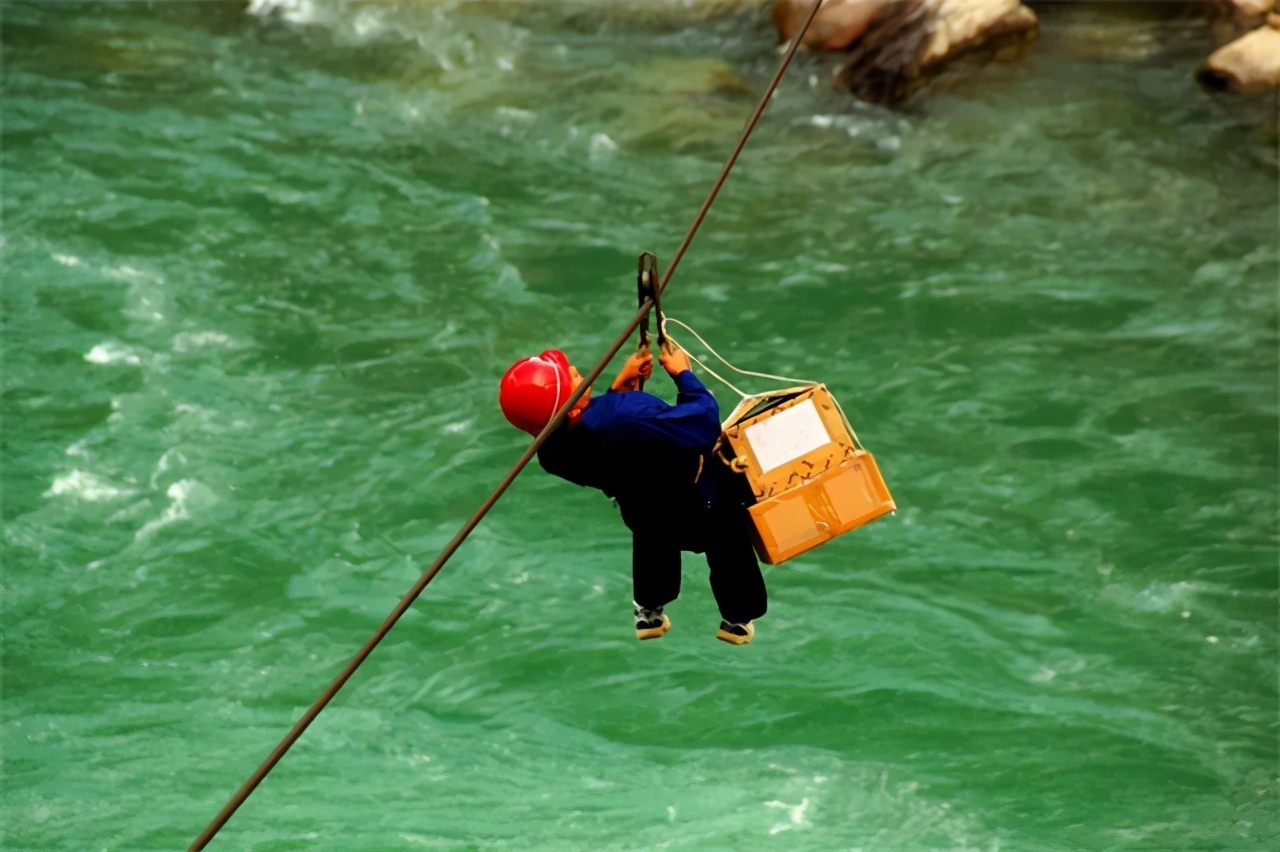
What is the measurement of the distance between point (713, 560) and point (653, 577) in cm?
19

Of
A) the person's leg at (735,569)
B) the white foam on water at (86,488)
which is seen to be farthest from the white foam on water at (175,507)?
the person's leg at (735,569)

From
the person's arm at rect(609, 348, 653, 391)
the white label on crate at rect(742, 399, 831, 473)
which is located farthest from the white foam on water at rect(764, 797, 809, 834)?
the person's arm at rect(609, 348, 653, 391)

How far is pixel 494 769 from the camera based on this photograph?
848cm

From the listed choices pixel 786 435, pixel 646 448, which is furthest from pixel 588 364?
pixel 646 448

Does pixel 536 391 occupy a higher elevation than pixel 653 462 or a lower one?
higher

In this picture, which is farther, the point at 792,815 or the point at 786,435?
the point at 792,815

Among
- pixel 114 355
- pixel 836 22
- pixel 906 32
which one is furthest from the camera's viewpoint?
pixel 836 22

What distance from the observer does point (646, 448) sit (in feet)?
14.4

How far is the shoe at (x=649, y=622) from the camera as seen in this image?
194 inches

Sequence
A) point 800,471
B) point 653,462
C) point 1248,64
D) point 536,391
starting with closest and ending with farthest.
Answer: point 536,391
point 653,462
point 800,471
point 1248,64

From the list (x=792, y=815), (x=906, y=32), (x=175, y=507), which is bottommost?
(x=792, y=815)

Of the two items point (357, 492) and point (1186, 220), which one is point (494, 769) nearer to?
point (357, 492)

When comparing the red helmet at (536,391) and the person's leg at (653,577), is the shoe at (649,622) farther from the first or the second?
the red helmet at (536,391)

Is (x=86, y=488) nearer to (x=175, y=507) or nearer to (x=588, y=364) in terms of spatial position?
(x=175, y=507)
